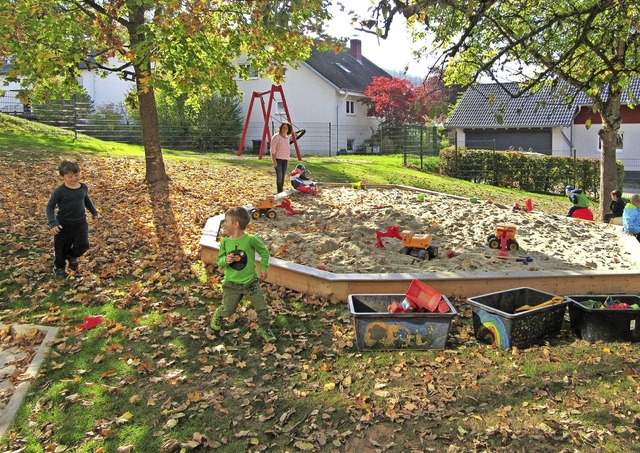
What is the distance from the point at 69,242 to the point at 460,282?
15.0 ft

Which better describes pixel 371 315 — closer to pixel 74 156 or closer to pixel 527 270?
pixel 527 270

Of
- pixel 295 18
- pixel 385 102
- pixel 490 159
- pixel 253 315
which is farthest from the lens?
pixel 385 102

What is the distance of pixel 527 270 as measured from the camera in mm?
6516

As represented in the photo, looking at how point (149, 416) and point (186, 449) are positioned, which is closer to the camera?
point (186, 449)

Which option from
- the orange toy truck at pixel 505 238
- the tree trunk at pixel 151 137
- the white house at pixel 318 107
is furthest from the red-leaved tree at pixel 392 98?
the orange toy truck at pixel 505 238

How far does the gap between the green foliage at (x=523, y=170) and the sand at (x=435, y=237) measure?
12.5 meters

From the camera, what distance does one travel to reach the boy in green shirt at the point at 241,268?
5.23 m

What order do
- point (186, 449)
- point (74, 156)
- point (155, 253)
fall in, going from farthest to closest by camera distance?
point (74, 156)
point (155, 253)
point (186, 449)

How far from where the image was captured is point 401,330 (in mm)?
4957

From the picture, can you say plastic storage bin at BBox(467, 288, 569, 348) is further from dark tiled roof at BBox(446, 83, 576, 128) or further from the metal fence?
dark tiled roof at BBox(446, 83, 576, 128)

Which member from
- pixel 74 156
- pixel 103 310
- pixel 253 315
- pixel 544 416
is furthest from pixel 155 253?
pixel 74 156

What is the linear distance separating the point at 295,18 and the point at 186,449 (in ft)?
22.7

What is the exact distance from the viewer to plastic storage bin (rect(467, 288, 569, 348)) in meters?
5.00

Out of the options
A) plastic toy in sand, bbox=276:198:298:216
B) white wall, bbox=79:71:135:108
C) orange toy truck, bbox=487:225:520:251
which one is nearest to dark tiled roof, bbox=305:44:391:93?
white wall, bbox=79:71:135:108
